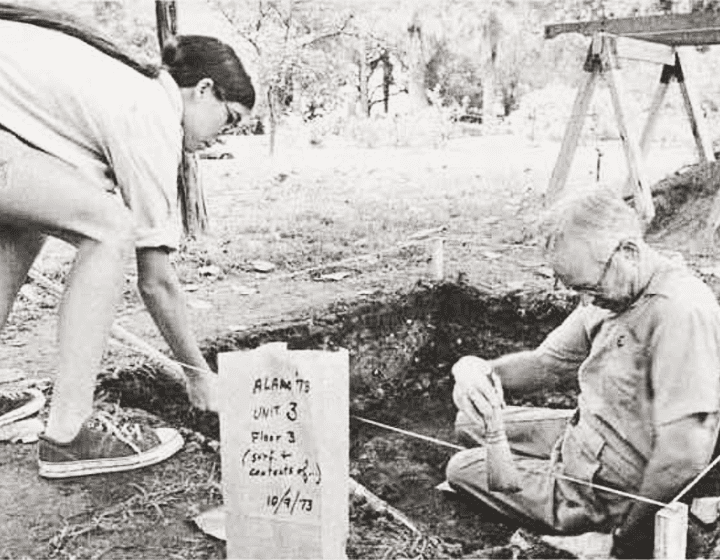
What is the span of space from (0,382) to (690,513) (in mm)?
1386

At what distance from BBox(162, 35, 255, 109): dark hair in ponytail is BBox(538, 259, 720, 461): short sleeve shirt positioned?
610 millimetres

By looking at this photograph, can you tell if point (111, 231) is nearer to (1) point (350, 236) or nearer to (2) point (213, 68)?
(2) point (213, 68)

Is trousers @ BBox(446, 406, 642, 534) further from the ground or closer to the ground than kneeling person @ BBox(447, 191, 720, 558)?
closer to the ground

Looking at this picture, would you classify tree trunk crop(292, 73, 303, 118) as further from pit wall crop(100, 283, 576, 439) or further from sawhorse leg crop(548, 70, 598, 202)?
sawhorse leg crop(548, 70, 598, 202)

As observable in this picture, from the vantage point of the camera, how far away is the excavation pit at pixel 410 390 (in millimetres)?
1342

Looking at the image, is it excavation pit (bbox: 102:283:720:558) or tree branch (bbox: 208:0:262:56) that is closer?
excavation pit (bbox: 102:283:720:558)

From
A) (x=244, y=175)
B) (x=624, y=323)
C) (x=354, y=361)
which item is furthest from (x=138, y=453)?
(x=244, y=175)

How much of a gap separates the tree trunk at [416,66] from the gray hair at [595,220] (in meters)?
1.52

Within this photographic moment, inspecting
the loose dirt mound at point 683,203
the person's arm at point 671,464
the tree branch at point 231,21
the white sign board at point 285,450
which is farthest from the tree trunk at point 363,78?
the white sign board at point 285,450

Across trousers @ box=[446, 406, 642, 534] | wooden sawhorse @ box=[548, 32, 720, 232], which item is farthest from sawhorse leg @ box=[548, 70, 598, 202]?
trousers @ box=[446, 406, 642, 534]

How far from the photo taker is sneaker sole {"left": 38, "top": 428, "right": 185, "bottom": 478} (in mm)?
1444

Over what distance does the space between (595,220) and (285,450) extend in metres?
0.51

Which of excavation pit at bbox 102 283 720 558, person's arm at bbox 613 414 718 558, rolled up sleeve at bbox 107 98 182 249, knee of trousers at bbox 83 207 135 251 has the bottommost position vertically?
excavation pit at bbox 102 283 720 558

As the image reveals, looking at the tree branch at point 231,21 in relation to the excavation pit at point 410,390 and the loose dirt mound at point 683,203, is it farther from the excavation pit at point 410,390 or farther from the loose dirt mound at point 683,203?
the loose dirt mound at point 683,203
